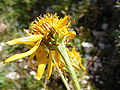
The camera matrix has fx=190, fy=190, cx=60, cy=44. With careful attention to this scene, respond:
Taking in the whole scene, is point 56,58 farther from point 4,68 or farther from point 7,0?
point 7,0

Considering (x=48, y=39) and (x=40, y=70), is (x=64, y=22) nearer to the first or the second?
(x=48, y=39)

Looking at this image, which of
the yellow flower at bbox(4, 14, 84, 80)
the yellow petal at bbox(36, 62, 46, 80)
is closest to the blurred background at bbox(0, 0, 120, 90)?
the yellow flower at bbox(4, 14, 84, 80)

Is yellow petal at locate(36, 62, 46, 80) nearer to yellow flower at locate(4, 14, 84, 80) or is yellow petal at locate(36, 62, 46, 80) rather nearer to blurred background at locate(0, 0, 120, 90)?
yellow flower at locate(4, 14, 84, 80)

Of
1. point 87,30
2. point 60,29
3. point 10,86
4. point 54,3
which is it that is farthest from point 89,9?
point 60,29

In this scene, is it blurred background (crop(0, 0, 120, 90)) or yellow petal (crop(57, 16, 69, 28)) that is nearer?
yellow petal (crop(57, 16, 69, 28))

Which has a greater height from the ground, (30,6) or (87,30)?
(30,6)

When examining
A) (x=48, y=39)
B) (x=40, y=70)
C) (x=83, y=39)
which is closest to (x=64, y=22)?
(x=48, y=39)

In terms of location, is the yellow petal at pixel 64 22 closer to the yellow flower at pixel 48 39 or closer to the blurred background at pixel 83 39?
the yellow flower at pixel 48 39

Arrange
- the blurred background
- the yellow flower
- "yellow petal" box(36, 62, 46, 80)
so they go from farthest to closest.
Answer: the blurred background
the yellow flower
"yellow petal" box(36, 62, 46, 80)

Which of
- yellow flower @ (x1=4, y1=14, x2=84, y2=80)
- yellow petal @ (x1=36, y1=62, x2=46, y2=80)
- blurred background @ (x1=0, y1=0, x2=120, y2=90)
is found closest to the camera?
yellow petal @ (x1=36, y1=62, x2=46, y2=80)
